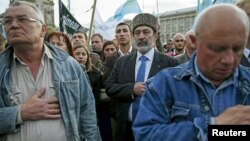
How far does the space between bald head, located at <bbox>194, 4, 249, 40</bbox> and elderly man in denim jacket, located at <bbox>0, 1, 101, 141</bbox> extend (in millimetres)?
1480

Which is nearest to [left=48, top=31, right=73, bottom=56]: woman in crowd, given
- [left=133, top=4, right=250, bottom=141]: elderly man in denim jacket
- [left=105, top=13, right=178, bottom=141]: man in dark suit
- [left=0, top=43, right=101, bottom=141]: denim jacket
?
[left=105, top=13, right=178, bottom=141]: man in dark suit

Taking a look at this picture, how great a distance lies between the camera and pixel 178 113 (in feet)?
6.04

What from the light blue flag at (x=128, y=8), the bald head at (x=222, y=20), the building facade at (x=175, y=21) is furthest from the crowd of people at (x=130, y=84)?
the building facade at (x=175, y=21)

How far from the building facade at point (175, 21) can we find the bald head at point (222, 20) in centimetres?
6780

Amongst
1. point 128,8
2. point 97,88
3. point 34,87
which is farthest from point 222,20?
point 128,8

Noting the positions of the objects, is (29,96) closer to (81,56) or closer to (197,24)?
(197,24)

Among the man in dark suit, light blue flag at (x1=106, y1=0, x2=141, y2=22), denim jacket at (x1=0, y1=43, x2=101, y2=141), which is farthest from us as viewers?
light blue flag at (x1=106, y1=0, x2=141, y2=22)

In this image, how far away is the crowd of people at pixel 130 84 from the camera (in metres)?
1.76

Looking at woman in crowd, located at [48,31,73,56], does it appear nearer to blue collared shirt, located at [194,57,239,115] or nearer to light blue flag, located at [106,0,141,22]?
blue collared shirt, located at [194,57,239,115]

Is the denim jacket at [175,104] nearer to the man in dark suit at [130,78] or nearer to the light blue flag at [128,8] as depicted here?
the man in dark suit at [130,78]

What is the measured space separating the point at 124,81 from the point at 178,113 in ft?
7.79

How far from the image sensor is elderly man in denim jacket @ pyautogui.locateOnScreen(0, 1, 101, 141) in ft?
9.12

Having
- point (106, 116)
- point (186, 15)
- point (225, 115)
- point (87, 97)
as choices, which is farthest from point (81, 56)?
point (186, 15)

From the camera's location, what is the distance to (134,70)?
4.21 m
